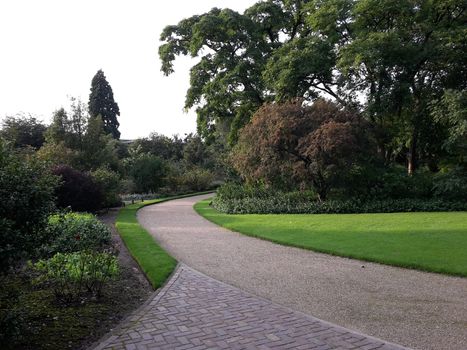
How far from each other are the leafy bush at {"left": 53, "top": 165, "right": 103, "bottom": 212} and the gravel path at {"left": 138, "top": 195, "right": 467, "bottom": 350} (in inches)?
351

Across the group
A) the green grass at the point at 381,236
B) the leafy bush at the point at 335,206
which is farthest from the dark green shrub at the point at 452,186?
the green grass at the point at 381,236

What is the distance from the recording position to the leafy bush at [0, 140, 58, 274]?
13.5ft

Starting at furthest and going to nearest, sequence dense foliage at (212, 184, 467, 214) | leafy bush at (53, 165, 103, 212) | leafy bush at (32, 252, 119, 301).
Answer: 1. leafy bush at (53, 165, 103, 212)
2. dense foliage at (212, 184, 467, 214)
3. leafy bush at (32, 252, 119, 301)

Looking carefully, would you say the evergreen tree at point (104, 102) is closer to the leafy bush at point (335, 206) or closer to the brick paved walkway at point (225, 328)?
the leafy bush at point (335, 206)

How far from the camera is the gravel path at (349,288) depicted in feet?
16.5

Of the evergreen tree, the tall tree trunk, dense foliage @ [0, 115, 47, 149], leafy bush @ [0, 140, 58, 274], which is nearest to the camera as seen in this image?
leafy bush @ [0, 140, 58, 274]

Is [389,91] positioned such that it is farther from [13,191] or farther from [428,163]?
[13,191]

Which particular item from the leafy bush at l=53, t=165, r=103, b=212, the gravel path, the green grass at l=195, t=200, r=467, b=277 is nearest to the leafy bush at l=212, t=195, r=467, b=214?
the green grass at l=195, t=200, r=467, b=277

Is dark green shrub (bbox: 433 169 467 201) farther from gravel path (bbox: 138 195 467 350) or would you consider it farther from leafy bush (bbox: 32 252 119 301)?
leafy bush (bbox: 32 252 119 301)

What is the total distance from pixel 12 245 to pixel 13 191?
62cm

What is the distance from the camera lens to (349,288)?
6926 millimetres

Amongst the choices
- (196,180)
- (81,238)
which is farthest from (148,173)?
(81,238)

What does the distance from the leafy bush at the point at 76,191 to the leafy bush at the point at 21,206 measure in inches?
561

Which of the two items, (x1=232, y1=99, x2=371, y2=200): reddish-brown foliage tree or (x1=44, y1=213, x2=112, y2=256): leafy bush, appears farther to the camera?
(x1=232, y1=99, x2=371, y2=200): reddish-brown foliage tree
